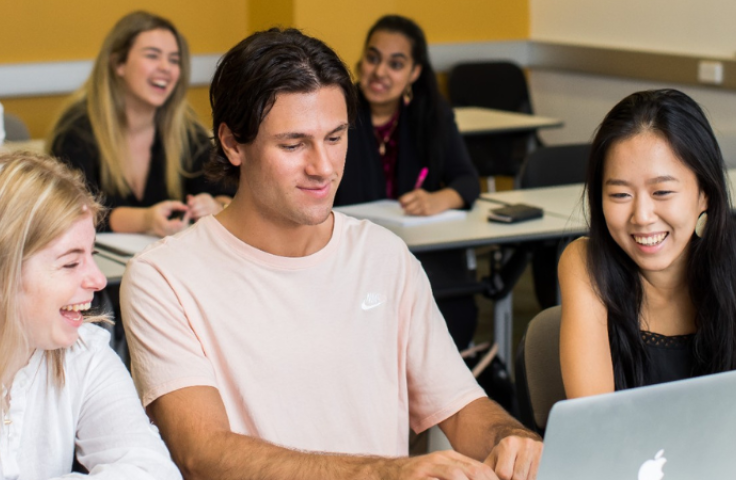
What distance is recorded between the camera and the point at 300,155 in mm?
1627

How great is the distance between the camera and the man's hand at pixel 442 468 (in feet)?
4.38

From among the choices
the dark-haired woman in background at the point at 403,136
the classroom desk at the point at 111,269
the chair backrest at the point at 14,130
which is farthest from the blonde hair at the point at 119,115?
the chair backrest at the point at 14,130

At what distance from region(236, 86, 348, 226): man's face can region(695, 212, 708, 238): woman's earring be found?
0.68m

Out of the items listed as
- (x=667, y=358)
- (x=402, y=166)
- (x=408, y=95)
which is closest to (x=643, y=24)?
(x=408, y=95)

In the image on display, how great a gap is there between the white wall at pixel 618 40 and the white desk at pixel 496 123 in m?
0.64

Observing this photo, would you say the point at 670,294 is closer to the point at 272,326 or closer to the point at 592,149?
the point at 592,149

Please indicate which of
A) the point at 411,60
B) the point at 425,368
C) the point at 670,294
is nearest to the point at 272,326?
the point at 425,368

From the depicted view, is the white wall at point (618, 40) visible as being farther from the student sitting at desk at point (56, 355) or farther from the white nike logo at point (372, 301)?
the student sitting at desk at point (56, 355)

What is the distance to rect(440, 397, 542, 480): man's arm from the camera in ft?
4.69

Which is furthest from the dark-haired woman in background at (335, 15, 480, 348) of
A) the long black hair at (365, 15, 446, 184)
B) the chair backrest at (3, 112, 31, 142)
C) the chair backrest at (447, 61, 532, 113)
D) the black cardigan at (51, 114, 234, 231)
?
the chair backrest at (447, 61, 532, 113)

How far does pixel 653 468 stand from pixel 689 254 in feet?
2.58

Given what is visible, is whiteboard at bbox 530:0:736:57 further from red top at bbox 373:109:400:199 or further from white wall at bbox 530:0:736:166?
red top at bbox 373:109:400:199

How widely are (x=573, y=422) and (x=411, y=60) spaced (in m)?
2.63

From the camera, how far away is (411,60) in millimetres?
3602
